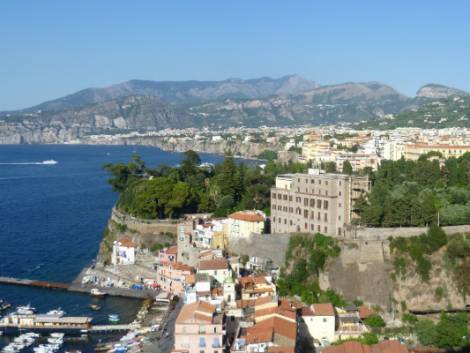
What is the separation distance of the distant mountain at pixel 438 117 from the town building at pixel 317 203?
63283mm

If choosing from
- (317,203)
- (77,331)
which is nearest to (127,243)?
(77,331)

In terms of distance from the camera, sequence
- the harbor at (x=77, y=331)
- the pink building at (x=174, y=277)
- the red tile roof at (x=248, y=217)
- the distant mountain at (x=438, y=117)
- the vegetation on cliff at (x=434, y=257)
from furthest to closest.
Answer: the distant mountain at (x=438, y=117), the red tile roof at (x=248, y=217), the pink building at (x=174, y=277), the vegetation on cliff at (x=434, y=257), the harbor at (x=77, y=331)

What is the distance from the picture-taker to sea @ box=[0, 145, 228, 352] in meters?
28.0

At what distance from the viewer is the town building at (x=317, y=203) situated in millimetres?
27172

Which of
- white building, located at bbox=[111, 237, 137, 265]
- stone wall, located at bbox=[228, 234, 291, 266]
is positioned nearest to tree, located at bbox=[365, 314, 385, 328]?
stone wall, located at bbox=[228, 234, 291, 266]

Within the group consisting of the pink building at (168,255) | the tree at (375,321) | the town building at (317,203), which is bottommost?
the tree at (375,321)

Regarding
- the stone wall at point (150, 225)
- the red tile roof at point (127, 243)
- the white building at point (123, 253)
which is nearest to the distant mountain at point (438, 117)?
the stone wall at point (150, 225)

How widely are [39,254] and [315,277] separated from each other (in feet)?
55.7

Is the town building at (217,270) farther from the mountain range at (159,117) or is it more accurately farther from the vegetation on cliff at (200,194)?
the mountain range at (159,117)

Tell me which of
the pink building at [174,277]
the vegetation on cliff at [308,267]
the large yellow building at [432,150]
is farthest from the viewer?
the large yellow building at [432,150]

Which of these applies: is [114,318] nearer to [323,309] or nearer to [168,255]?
[168,255]

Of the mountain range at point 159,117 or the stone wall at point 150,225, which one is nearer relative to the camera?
the stone wall at point 150,225

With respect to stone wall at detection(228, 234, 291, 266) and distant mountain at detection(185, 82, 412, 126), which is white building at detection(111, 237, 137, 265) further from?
distant mountain at detection(185, 82, 412, 126)

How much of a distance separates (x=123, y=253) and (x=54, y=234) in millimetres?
10648
